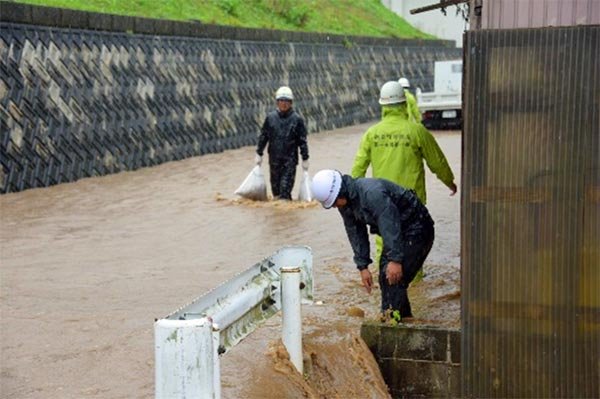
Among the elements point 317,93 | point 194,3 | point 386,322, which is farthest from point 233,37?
point 386,322

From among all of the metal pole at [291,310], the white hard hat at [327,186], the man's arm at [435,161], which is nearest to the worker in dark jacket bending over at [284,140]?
the man's arm at [435,161]

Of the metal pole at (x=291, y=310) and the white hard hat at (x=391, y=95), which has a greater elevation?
the white hard hat at (x=391, y=95)

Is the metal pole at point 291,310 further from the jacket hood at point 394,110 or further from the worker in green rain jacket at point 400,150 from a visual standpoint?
the jacket hood at point 394,110

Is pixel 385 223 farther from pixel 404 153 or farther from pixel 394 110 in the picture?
pixel 394 110

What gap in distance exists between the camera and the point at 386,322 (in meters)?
7.17

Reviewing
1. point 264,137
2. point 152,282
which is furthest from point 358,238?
point 264,137

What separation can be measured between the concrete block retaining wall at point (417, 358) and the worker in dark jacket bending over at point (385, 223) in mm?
507

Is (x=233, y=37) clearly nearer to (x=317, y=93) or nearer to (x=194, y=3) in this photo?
(x=194, y=3)

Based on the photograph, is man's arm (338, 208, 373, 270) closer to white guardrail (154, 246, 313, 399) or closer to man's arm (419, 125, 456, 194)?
white guardrail (154, 246, 313, 399)

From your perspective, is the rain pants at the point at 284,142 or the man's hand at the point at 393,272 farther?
the rain pants at the point at 284,142

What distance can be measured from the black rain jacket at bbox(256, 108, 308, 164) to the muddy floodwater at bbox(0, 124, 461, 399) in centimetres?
78

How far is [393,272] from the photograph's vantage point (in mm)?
7145

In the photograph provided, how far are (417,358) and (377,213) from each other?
1041 mm

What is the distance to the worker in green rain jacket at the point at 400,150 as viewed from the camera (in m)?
8.88
